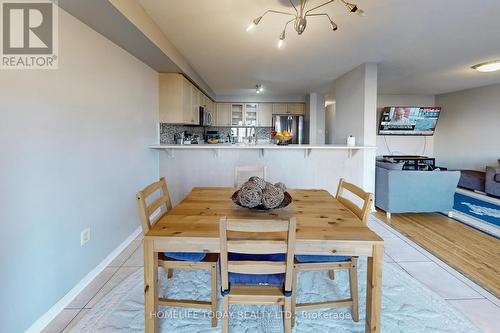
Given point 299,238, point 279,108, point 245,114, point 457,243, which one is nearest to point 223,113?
point 245,114

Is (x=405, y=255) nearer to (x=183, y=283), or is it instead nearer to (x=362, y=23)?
(x=183, y=283)

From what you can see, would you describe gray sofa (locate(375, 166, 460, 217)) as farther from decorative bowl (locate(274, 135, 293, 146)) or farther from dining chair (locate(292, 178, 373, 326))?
dining chair (locate(292, 178, 373, 326))

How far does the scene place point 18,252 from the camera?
151 centimetres

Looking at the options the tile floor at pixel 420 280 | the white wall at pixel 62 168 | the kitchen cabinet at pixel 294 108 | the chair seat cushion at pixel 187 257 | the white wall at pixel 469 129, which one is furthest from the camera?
the kitchen cabinet at pixel 294 108

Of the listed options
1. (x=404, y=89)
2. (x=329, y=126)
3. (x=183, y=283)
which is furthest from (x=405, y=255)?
(x=329, y=126)

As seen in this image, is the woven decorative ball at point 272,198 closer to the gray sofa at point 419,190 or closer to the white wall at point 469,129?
the gray sofa at point 419,190

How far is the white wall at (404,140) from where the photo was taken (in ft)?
22.8

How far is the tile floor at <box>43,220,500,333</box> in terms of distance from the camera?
1.73 meters

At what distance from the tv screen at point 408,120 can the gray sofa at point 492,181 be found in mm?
2061

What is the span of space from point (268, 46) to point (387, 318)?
9.62ft

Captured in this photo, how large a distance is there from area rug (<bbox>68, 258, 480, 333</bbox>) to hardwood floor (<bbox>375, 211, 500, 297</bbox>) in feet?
2.11

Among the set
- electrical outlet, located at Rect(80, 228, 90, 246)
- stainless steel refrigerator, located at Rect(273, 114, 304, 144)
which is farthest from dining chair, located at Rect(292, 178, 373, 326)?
stainless steel refrigerator, located at Rect(273, 114, 304, 144)

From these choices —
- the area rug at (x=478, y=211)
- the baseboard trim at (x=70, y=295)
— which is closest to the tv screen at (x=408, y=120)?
the area rug at (x=478, y=211)

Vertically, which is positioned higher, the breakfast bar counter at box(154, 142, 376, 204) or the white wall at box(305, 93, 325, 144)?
the white wall at box(305, 93, 325, 144)
